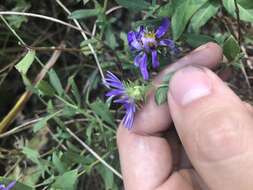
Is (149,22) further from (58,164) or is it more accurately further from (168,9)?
(58,164)

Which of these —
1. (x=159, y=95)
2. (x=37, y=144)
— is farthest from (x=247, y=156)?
(x=37, y=144)

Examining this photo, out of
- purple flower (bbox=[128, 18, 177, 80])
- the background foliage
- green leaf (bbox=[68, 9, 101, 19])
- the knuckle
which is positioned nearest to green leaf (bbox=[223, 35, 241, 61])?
the background foliage

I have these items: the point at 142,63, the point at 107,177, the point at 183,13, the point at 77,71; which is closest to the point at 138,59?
the point at 142,63

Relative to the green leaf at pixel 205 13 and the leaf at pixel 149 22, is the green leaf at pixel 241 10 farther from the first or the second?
the leaf at pixel 149 22

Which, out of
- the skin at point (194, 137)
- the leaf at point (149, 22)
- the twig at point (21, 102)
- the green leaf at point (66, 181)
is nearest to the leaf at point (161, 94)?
the skin at point (194, 137)

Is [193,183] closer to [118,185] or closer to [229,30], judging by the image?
[118,185]
